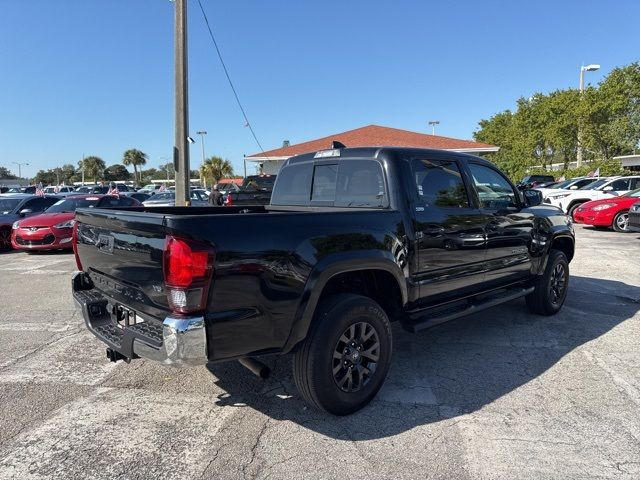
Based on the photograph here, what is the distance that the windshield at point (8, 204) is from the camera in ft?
42.3

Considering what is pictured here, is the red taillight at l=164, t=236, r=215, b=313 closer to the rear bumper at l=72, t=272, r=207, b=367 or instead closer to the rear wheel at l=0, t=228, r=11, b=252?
the rear bumper at l=72, t=272, r=207, b=367

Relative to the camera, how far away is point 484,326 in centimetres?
540

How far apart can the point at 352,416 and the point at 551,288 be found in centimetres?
354

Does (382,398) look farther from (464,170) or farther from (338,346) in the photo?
(464,170)

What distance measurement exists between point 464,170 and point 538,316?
2.42 meters

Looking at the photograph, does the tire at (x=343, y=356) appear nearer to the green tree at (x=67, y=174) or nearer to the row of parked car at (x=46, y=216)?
the row of parked car at (x=46, y=216)

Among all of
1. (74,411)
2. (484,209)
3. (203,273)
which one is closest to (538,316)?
(484,209)

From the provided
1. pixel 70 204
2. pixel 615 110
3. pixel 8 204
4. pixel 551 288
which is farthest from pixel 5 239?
pixel 615 110

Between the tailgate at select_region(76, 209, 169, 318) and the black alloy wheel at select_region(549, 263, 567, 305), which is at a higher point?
the tailgate at select_region(76, 209, 169, 318)

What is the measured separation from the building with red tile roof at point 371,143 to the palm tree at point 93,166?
222 feet

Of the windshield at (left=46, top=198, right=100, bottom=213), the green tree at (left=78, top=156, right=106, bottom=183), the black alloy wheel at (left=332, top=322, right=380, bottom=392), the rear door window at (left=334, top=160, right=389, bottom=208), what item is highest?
the green tree at (left=78, top=156, right=106, bottom=183)

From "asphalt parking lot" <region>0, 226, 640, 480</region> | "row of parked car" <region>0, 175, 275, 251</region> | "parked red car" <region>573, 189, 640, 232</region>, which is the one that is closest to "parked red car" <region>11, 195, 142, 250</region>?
"row of parked car" <region>0, 175, 275, 251</region>

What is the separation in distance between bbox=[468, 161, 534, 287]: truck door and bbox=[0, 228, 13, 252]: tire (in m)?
12.1

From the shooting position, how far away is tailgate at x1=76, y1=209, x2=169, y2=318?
2.75 metres
